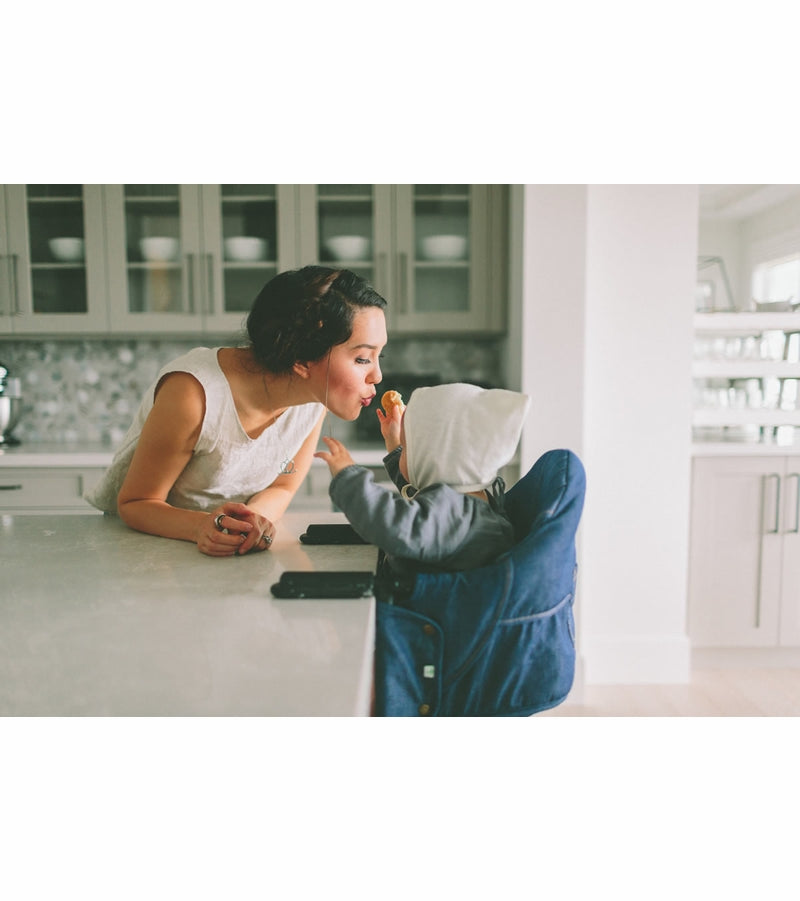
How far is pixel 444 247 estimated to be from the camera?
7.25 feet

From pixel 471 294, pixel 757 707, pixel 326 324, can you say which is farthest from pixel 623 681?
pixel 326 324

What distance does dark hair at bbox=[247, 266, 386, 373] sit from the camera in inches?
39.8

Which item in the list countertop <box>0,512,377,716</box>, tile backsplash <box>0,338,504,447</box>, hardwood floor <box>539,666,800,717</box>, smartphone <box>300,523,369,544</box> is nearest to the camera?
countertop <box>0,512,377,716</box>

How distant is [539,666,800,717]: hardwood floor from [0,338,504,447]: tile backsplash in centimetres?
107

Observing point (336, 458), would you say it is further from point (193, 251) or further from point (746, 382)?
point (193, 251)

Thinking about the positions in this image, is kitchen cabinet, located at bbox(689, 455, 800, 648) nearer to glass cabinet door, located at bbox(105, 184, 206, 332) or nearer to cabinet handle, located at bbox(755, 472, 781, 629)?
cabinet handle, located at bbox(755, 472, 781, 629)

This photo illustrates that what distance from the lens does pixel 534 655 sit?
0.85m

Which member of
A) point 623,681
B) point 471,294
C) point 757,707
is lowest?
point 623,681

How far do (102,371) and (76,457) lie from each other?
1.81 feet

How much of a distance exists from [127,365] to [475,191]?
1.30 meters

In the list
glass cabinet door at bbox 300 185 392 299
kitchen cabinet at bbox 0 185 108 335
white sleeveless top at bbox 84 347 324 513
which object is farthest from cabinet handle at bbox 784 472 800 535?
kitchen cabinet at bbox 0 185 108 335

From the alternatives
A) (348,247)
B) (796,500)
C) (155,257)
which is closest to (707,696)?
(796,500)
